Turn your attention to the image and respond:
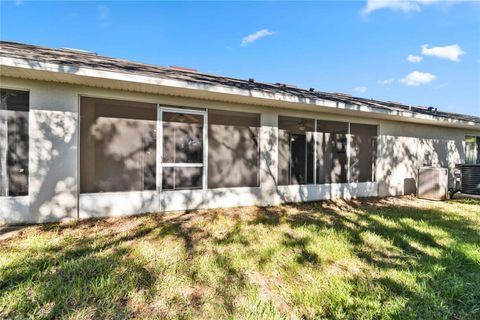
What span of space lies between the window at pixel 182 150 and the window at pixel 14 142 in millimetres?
2365

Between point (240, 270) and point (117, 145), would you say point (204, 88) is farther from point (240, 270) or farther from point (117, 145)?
point (240, 270)

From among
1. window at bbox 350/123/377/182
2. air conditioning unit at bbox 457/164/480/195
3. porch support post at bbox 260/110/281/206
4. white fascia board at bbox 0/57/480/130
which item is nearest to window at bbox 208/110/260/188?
porch support post at bbox 260/110/281/206

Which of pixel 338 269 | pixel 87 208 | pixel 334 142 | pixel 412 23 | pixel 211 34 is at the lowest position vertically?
pixel 338 269

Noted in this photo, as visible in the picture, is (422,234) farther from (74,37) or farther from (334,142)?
(74,37)

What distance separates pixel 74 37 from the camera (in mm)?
9281

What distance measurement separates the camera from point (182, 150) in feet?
18.3

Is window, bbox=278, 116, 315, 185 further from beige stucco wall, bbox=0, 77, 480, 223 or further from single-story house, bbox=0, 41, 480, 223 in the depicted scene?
beige stucco wall, bbox=0, 77, 480, 223

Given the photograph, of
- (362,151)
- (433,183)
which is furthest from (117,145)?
(433,183)

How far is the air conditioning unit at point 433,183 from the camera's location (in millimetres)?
7492

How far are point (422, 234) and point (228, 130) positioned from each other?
4.35 metres

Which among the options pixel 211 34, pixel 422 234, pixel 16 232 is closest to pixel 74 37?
pixel 211 34

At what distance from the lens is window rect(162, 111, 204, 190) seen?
5430mm

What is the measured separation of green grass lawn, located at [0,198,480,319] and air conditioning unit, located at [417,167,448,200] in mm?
3220

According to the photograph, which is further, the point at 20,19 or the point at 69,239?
the point at 20,19
